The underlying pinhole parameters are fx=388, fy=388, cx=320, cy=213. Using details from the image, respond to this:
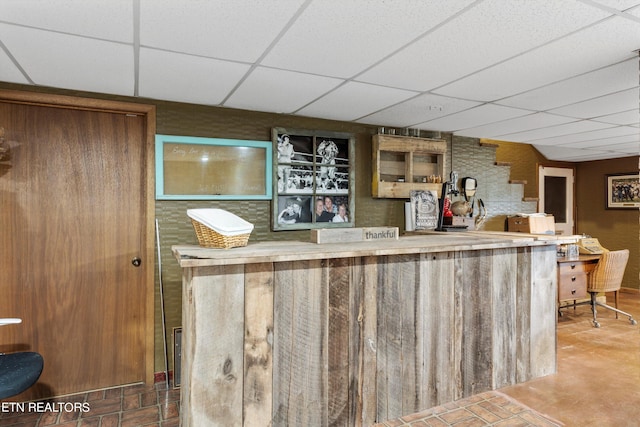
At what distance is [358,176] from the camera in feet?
13.5

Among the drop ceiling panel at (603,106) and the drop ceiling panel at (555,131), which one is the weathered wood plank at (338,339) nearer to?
the drop ceiling panel at (603,106)

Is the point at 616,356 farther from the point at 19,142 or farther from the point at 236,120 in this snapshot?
the point at 19,142

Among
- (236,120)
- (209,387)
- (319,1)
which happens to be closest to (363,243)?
(209,387)

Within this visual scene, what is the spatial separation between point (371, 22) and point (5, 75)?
2.47 metres

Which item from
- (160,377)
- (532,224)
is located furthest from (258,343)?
(532,224)

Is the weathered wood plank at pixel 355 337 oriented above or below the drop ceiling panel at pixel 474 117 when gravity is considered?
below

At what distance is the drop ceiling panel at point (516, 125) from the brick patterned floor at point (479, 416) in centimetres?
259

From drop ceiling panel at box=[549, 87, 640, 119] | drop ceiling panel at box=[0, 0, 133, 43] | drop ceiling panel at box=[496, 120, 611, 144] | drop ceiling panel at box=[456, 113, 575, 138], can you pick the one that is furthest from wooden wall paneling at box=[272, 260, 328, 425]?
drop ceiling panel at box=[496, 120, 611, 144]

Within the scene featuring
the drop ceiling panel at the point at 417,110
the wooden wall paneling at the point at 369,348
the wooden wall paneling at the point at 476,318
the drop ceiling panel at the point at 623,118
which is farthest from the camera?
the drop ceiling panel at the point at 623,118

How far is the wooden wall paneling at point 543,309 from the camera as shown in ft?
10.0

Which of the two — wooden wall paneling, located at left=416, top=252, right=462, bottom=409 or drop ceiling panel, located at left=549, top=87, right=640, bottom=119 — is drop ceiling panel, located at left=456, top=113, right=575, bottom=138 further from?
wooden wall paneling, located at left=416, top=252, right=462, bottom=409

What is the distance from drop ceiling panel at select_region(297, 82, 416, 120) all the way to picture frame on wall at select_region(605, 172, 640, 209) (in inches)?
215

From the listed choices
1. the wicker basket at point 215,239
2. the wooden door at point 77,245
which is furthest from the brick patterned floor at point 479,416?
the wooden door at point 77,245

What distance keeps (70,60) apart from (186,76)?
0.66 meters
